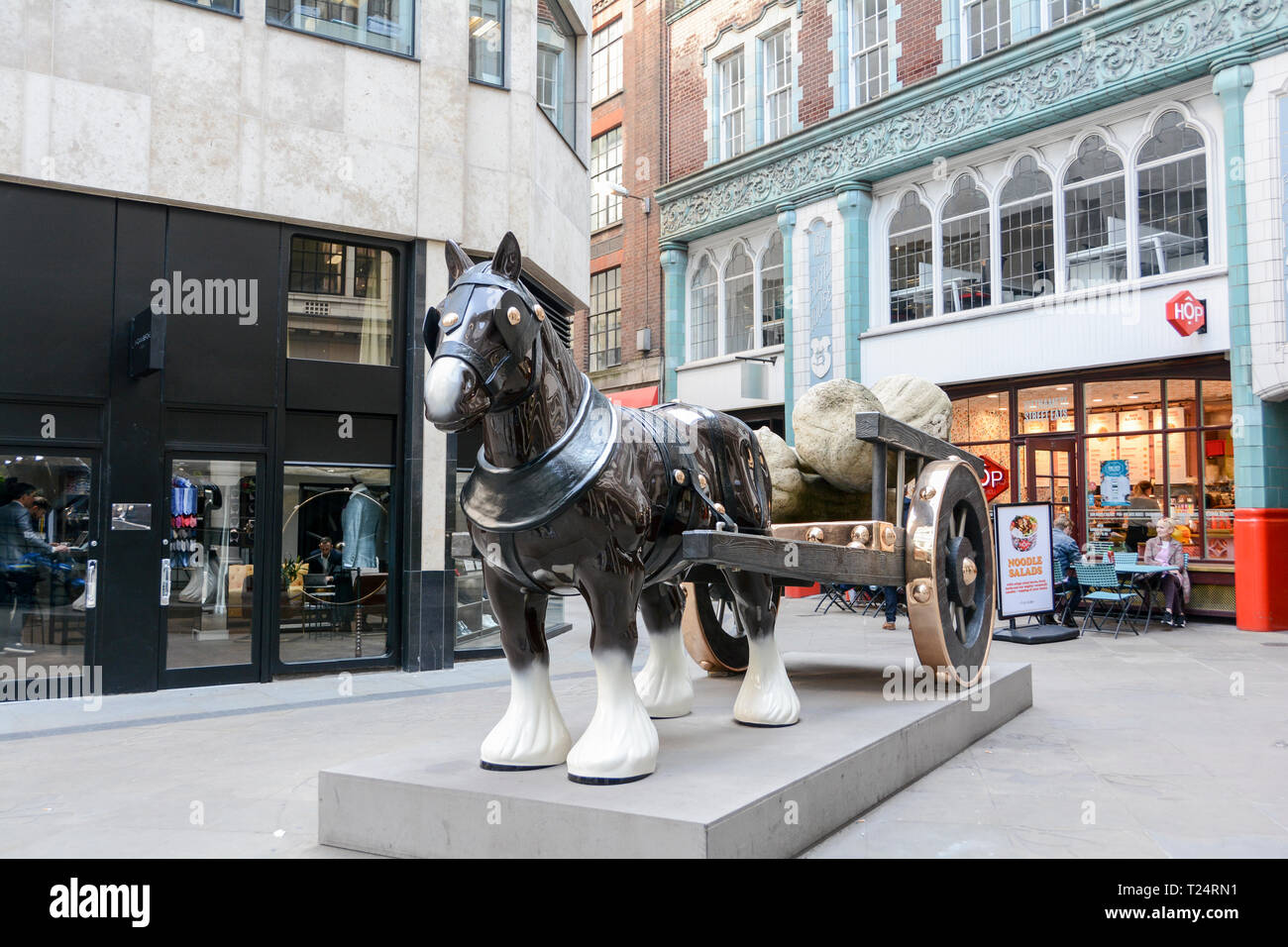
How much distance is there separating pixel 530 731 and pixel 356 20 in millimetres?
8868

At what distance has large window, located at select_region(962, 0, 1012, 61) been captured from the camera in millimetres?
15789

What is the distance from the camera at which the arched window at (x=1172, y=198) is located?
1345 cm

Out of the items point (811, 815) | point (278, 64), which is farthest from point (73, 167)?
point (811, 815)

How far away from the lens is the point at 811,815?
3795mm

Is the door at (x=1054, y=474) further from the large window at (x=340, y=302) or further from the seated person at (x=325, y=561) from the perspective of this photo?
the seated person at (x=325, y=561)

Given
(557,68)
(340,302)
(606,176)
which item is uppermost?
(606,176)

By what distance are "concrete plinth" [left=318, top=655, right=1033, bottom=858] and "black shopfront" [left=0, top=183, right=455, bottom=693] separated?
210 inches

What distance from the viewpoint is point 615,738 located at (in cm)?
361

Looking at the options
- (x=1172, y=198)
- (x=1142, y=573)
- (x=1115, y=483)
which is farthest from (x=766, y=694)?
(x=1172, y=198)

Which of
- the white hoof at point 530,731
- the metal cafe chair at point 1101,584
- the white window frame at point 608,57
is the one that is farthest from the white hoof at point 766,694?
the white window frame at point 608,57

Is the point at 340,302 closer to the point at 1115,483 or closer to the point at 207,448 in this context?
the point at 207,448

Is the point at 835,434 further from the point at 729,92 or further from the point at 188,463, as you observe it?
the point at 729,92

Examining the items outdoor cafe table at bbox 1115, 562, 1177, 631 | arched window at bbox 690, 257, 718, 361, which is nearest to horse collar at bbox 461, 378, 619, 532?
outdoor cafe table at bbox 1115, 562, 1177, 631

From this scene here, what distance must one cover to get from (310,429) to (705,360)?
13239mm
